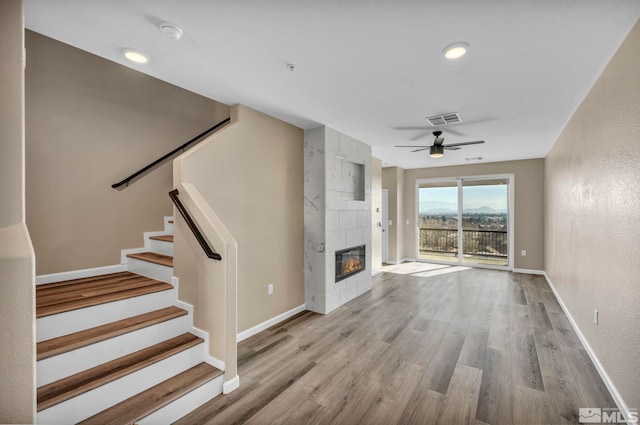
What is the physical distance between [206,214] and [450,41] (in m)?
2.30

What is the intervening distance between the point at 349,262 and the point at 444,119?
99.2 inches

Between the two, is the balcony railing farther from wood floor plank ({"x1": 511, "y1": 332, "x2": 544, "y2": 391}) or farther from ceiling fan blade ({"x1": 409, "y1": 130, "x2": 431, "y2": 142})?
wood floor plank ({"x1": 511, "y1": 332, "x2": 544, "y2": 391})

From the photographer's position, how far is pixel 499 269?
6.66m

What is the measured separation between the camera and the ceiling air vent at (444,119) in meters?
3.50

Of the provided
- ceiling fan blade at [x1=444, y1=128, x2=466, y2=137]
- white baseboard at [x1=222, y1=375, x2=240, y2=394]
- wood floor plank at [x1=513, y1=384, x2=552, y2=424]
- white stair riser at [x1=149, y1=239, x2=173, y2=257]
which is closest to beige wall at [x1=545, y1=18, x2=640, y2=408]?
wood floor plank at [x1=513, y1=384, x2=552, y2=424]

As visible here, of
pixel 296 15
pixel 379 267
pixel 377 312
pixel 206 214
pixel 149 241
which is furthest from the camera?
pixel 379 267

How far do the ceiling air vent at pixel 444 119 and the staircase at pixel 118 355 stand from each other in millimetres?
3567

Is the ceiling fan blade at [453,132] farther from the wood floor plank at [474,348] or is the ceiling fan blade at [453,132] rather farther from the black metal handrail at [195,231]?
the black metal handrail at [195,231]

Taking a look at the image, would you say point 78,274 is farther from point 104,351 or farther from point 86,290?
point 104,351

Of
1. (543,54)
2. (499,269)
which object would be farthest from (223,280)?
(499,269)

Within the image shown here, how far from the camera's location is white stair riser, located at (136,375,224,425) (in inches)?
71.3

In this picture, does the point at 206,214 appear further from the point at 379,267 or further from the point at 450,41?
the point at 379,267

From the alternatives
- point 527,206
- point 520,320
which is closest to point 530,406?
point 520,320

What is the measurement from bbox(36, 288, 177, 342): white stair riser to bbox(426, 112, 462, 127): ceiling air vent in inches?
141
